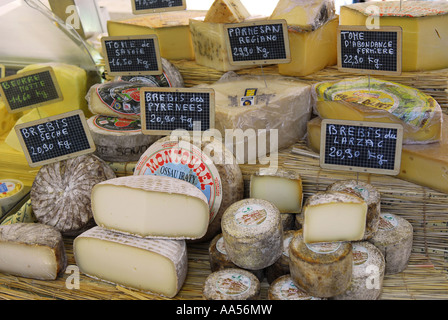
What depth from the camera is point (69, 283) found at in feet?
5.87

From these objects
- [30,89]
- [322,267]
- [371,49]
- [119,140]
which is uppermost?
[371,49]

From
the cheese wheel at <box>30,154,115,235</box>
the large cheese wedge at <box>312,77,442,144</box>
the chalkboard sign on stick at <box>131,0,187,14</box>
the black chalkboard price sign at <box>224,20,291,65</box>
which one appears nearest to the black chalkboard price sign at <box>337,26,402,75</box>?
the large cheese wedge at <box>312,77,442,144</box>

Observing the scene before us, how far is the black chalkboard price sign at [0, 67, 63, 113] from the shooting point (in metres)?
2.13

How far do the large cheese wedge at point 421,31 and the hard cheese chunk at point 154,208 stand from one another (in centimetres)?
120

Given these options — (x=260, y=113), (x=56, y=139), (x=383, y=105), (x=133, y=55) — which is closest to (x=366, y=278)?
(x=383, y=105)

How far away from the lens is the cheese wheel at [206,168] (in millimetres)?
1908

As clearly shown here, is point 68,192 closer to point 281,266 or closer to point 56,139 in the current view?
point 56,139

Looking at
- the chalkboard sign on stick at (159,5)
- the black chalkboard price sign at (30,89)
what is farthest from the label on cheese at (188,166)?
the chalkboard sign on stick at (159,5)

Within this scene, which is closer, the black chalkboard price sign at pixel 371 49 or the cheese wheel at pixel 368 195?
the cheese wheel at pixel 368 195

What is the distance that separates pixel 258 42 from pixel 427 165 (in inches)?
34.8

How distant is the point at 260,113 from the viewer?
2049mm

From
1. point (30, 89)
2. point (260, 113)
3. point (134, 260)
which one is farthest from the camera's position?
point (30, 89)

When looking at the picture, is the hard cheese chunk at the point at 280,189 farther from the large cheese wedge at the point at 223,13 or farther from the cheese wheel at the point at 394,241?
the large cheese wedge at the point at 223,13

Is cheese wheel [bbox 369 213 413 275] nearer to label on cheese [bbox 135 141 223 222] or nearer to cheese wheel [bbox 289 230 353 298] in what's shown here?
cheese wheel [bbox 289 230 353 298]
